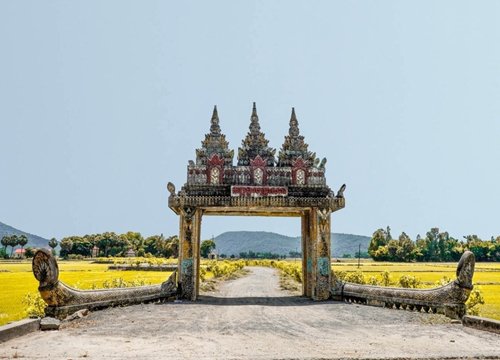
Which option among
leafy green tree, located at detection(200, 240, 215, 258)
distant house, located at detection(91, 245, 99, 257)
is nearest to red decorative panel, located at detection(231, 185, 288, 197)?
distant house, located at detection(91, 245, 99, 257)

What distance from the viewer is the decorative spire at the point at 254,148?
65.4 feet

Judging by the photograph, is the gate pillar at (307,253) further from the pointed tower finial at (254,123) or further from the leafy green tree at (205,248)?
the leafy green tree at (205,248)

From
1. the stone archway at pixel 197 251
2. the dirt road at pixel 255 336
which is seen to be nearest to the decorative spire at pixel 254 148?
the stone archway at pixel 197 251

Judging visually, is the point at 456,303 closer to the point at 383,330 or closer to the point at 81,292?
the point at 383,330

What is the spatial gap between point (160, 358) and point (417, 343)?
5445 millimetres

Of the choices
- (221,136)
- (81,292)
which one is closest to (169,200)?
(221,136)

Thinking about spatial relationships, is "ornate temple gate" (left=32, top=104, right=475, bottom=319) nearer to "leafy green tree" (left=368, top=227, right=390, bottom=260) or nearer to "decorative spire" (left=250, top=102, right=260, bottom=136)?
"decorative spire" (left=250, top=102, right=260, bottom=136)

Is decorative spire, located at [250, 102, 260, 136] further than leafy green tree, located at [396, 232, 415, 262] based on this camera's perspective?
No

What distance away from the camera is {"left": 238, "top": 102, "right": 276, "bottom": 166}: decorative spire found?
1992cm

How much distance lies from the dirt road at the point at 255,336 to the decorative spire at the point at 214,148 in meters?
6.64

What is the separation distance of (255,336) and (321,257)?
8682 mm

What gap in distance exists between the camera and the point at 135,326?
11.9 m

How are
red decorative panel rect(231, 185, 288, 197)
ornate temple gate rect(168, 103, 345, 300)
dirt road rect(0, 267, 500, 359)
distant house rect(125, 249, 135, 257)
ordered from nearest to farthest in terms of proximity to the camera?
1. dirt road rect(0, 267, 500, 359)
2. ornate temple gate rect(168, 103, 345, 300)
3. red decorative panel rect(231, 185, 288, 197)
4. distant house rect(125, 249, 135, 257)

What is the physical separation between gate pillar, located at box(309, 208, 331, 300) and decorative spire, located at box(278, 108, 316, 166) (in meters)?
2.42
